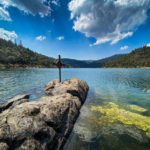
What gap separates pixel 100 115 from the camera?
2109cm

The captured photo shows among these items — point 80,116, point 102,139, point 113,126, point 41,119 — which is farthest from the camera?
point 80,116

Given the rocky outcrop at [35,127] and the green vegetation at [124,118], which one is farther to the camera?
the green vegetation at [124,118]

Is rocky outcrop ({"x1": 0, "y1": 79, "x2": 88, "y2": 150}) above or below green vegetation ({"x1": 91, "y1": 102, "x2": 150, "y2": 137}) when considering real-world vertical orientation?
above

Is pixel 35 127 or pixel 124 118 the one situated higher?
pixel 35 127

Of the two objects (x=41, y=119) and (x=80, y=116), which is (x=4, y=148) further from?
(x=80, y=116)

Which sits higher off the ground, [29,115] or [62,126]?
[29,115]

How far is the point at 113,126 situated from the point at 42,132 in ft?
27.5

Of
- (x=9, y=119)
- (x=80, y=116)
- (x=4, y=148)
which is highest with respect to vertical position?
(x=9, y=119)

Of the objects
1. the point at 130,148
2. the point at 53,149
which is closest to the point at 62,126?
the point at 53,149

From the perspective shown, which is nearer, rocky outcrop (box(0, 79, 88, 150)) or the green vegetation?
rocky outcrop (box(0, 79, 88, 150))

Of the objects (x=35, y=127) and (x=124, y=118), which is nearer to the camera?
(x=35, y=127)

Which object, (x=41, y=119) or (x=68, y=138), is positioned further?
(x=68, y=138)

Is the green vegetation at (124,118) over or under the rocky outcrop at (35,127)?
under

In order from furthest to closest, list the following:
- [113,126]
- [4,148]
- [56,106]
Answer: [113,126] < [56,106] < [4,148]
